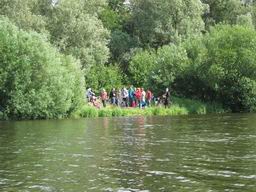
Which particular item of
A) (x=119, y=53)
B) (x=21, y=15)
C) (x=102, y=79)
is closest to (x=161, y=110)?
(x=102, y=79)

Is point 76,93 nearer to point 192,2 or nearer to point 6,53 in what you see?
point 6,53

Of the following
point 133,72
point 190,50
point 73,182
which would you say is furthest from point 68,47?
point 73,182

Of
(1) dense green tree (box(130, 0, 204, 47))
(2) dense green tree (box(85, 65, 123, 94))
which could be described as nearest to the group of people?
(2) dense green tree (box(85, 65, 123, 94))

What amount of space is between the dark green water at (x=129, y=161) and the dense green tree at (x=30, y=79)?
48.4 ft

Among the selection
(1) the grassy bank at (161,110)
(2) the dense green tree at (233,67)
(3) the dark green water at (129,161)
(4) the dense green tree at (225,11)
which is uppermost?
(4) the dense green tree at (225,11)

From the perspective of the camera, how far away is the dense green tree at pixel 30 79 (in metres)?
46.2

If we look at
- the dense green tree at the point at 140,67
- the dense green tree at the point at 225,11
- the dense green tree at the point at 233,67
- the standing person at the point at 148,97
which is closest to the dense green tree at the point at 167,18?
the dense green tree at the point at 140,67

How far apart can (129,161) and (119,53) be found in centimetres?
7398

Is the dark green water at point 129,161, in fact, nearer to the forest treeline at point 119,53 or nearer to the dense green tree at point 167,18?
the forest treeline at point 119,53

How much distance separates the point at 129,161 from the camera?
2002 centimetres

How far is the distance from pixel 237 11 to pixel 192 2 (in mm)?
19692

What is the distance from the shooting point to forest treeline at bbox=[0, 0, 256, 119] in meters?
47.0

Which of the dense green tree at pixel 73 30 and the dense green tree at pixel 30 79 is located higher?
the dense green tree at pixel 73 30

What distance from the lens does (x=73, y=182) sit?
622 inches
